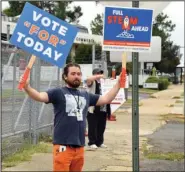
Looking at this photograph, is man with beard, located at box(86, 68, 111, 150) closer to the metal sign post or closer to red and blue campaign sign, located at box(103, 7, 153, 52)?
the metal sign post

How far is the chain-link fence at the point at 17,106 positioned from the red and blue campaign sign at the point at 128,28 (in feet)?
12.4

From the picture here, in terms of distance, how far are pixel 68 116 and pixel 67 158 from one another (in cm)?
42

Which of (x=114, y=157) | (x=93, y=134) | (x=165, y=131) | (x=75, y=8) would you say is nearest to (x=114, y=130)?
(x=165, y=131)

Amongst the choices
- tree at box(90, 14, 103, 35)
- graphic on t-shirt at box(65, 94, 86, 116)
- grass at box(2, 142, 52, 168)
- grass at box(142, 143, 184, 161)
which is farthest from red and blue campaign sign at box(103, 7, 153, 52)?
tree at box(90, 14, 103, 35)

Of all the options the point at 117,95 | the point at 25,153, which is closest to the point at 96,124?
the point at 117,95

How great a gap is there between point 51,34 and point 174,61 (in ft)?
254

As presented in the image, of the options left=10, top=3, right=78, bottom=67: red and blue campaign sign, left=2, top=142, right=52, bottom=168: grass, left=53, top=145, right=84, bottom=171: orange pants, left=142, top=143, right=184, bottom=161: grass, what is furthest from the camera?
left=142, top=143, right=184, bottom=161: grass

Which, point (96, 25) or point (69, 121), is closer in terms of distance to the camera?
point (69, 121)

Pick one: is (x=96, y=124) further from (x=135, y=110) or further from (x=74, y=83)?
(x=74, y=83)

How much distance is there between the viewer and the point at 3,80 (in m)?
8.74

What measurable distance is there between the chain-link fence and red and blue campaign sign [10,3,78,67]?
4011 millimetres

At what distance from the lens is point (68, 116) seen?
16.1 ft

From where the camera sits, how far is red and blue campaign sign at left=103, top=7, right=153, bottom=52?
5.33m

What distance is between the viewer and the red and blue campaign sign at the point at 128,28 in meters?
5.33
